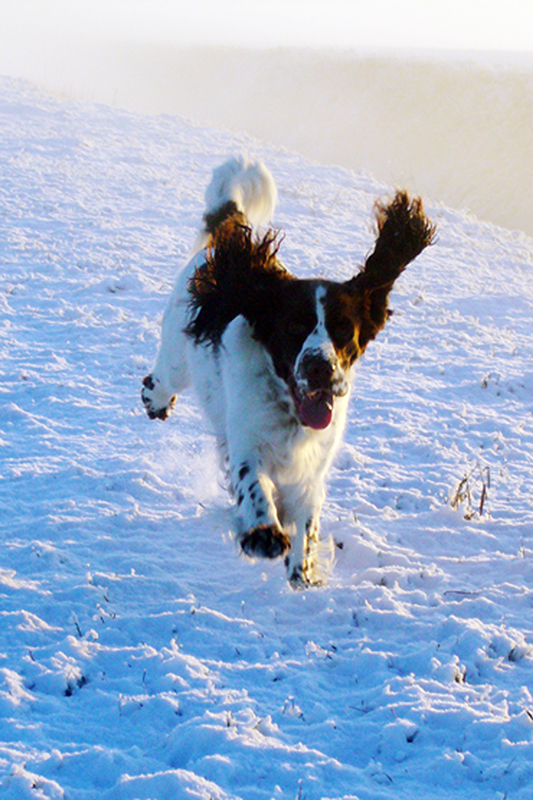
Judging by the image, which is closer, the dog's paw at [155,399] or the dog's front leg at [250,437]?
the dog's front leg at [250,437]

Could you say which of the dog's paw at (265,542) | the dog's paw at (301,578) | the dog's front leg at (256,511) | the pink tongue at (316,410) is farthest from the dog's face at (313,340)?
the dog's paw at (301,578)

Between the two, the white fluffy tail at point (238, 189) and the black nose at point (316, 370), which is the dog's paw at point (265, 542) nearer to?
the black nose at point (316, 370)

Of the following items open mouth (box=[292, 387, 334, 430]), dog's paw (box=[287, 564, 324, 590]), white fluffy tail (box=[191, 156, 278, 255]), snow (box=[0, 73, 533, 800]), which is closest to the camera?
snow (box=[0, 73, 533, 800])

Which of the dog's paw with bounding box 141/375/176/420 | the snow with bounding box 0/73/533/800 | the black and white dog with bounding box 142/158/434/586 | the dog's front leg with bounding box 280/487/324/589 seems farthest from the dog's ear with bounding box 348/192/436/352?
the dog's paw with bounding box 141/375/176/420

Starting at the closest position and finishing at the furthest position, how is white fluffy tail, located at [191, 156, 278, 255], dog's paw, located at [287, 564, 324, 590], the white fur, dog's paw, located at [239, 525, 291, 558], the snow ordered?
1. the snow
2. dog's paw, located at [239, 525, 291, 558]
3. the white fur
4. dog's paw, located at [287, 564, 324, 590]
5. white fluffy tail, located at [191, 156, 278, 255]

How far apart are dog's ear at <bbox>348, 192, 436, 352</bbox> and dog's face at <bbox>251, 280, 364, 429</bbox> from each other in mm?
152

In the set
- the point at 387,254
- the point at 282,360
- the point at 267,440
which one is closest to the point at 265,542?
the point at 267,440

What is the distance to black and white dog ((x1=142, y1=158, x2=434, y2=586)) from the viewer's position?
3047mm

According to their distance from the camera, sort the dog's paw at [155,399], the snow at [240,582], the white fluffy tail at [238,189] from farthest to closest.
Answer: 1. the dog's paw at [155,399]
2. the white fluffy tail at [238,189]
3. the snow at [240,582]

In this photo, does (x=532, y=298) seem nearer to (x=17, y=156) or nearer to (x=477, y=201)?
(x=17, y=156)

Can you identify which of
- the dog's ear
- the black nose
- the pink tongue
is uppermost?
the dog's ear

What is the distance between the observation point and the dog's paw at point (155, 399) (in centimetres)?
503

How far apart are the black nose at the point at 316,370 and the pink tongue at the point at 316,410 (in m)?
0.09

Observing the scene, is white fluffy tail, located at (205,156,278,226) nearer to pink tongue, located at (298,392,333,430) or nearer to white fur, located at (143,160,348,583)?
white fur, located at (143,160,348,583)
